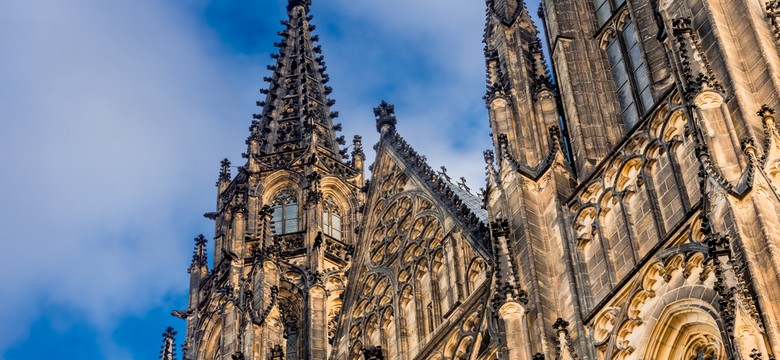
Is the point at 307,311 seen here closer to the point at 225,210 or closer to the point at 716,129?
the point at 225,210

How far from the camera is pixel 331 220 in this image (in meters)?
37.9

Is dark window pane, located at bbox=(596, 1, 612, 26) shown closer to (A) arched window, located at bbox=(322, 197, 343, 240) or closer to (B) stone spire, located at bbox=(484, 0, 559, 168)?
(B) stone spire, located at bbox=(484, 0, 559, 168)

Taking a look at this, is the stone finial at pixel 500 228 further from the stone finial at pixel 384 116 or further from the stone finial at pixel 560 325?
the stone finial at pixel 384 116

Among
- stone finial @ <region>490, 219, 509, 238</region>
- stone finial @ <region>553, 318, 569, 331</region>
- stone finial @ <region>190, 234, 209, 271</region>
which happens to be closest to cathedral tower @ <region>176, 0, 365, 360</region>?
stone finial @ <region>190, 234, 209, 271</region>

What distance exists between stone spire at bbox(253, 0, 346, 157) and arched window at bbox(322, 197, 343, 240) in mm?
1997

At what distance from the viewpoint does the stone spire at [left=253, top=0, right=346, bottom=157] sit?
40750mm

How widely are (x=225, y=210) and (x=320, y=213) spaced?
3250 mm

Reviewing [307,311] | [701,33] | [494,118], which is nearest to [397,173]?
[307,311]

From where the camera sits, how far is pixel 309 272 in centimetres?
3372

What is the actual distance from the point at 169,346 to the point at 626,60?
13.5 m

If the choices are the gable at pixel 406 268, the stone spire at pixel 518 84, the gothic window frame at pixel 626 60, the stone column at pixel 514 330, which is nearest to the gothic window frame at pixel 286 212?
the gable at pixel 406 268

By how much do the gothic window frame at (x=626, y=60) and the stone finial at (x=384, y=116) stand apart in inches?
262

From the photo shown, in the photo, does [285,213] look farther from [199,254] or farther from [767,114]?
[767,114]

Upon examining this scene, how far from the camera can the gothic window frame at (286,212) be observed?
124 feet
